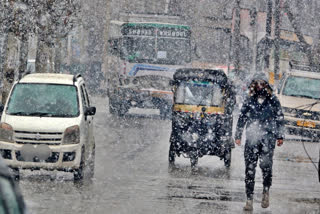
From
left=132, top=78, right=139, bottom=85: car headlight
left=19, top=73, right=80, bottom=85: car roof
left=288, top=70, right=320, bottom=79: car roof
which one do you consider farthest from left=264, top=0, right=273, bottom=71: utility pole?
left=19, top=73, right=80, bottom=85: car roof

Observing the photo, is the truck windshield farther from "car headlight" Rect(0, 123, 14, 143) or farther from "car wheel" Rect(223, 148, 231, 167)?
"car headlight" Rect(0, 123, 14, 143)

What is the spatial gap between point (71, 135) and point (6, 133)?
964 mm

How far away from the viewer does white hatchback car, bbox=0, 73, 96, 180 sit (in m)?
12.2

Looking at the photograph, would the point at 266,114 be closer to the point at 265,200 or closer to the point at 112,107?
the point at 265,200

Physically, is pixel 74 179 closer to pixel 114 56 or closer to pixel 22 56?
pixel 22 56

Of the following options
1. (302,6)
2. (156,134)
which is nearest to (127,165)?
(156,134)

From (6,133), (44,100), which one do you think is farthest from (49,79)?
(6,133)

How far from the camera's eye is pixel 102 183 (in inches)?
487

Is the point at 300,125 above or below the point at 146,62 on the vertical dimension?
below

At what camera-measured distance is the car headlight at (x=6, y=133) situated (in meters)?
12.3

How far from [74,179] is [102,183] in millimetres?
500

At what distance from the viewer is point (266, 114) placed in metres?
10.5

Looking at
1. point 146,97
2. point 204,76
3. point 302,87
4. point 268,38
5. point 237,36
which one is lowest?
point 146,97

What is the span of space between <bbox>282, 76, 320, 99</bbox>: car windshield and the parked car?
2260 cm
